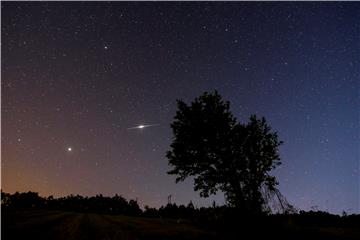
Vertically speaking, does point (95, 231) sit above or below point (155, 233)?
above

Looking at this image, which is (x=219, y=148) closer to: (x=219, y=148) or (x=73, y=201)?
(x=219, y=148)

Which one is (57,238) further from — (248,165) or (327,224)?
(248,165)

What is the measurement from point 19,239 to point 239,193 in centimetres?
1747

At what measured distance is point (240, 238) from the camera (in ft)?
38.8

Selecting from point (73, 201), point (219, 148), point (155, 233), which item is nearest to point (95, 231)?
point (155, 233)

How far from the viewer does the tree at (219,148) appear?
86.7ft

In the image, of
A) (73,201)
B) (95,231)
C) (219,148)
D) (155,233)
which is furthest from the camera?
(73,201)

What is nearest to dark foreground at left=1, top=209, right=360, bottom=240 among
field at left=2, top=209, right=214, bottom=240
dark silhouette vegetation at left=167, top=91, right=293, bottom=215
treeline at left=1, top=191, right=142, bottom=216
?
field at left=2, top=209, right=214, bottom=240

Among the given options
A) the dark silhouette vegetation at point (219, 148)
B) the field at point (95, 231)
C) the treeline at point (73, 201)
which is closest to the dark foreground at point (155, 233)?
the field at point (95, 231)

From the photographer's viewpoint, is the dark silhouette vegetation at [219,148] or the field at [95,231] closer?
the field at [95,231]

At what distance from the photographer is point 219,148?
2667 centimetres

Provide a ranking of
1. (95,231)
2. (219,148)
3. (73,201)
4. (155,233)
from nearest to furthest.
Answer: (155,233) < (95,231) < (219,148) < (73,201)

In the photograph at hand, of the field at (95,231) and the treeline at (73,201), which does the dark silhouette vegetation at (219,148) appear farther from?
the treeline at (73,201)

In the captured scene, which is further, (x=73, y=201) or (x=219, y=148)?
(x=73, y=201)
